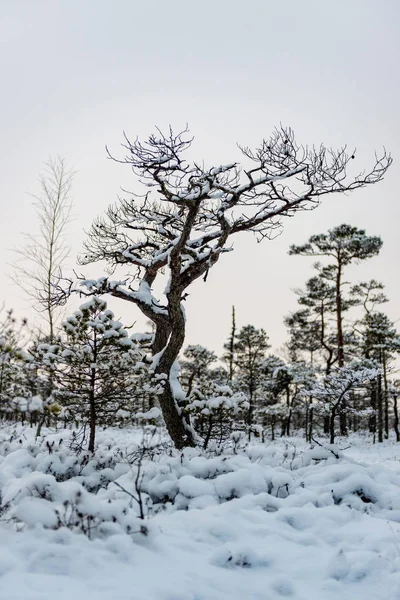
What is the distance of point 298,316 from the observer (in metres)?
24.3

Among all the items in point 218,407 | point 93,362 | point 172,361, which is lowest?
point 218,407

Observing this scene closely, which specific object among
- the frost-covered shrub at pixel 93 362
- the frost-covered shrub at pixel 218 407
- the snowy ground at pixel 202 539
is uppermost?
the frost-covered shrub at pixel 93 362

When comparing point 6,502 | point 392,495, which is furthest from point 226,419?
point 6,502

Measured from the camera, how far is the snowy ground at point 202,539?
239 cm

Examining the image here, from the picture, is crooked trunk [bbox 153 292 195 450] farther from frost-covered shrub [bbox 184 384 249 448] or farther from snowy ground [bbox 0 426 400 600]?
snowy ground [bbox 0 426 400 600]

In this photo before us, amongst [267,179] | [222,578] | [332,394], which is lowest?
[222,578]

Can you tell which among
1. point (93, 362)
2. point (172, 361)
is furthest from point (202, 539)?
point (172, 361)

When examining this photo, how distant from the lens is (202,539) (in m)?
3.16

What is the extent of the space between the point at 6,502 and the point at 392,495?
3.96 m

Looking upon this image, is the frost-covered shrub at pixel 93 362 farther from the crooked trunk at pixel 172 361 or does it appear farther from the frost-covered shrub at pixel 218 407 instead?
the frost-covered shrub at pixel 218 407

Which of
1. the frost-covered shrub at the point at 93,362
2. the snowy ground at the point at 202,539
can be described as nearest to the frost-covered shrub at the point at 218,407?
the frost-covered shrub at the point at 93,362

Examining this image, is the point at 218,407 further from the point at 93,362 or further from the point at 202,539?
the point at 202,539

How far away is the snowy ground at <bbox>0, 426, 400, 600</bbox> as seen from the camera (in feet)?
7.85

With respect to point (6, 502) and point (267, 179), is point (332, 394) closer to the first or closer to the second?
point (267, 179)
